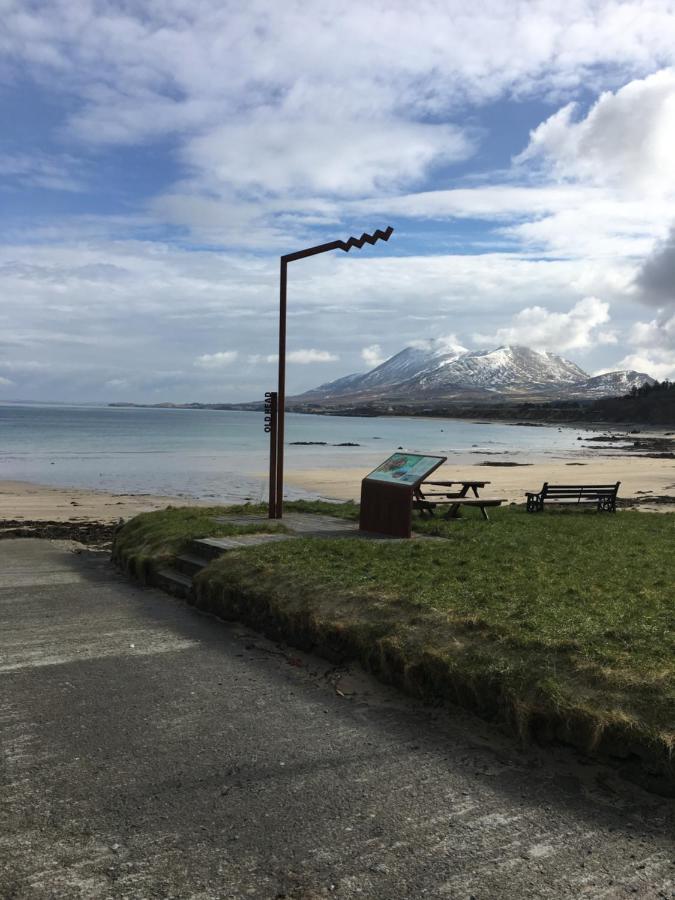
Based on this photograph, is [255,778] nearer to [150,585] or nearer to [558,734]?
[558,734]

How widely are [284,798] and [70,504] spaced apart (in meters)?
22.8

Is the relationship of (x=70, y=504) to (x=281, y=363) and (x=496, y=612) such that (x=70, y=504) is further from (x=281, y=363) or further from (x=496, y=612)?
(x=496, y=612)

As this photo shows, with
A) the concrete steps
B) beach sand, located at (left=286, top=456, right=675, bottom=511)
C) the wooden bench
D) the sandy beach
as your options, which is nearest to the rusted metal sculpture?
the concrete steps

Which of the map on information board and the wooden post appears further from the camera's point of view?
the wooden post

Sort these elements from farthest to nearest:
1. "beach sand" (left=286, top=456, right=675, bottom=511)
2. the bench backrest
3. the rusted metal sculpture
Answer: "beach sand" (left=286, top=456, right=675, bottom=511) → the bench backrest → the rusted metal sculpture

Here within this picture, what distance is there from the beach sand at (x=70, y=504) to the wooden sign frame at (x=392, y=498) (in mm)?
10961

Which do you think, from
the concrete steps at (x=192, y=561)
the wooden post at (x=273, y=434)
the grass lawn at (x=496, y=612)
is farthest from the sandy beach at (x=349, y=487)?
the grass lawn at (x=496, y=612)

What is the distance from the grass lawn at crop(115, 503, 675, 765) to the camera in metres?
4.78

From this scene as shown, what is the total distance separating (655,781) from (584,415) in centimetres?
16442

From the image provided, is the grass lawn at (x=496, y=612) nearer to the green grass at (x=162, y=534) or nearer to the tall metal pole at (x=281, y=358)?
the green grass at (x=162, y=534)

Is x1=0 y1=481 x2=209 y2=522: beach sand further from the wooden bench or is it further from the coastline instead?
the wooden bench

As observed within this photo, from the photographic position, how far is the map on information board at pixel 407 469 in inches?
450

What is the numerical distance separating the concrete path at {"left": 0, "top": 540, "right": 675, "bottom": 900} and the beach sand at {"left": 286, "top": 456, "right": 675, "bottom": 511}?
66.5ft

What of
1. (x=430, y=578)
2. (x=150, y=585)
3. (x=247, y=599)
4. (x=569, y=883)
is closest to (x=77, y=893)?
(x=569, y=883)
